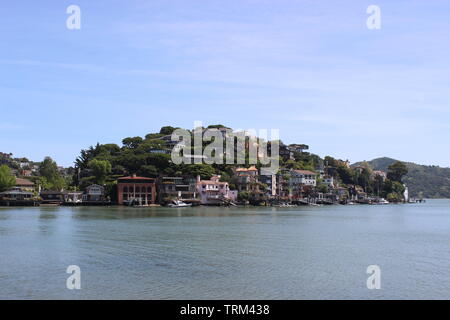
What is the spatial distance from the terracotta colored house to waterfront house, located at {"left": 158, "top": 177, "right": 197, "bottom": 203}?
2769 mm

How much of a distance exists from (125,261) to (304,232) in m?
20.3

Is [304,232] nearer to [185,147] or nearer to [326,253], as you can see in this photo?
[326,253]

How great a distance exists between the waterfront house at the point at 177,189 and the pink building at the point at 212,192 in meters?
1.56

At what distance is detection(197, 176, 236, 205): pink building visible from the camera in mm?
105250

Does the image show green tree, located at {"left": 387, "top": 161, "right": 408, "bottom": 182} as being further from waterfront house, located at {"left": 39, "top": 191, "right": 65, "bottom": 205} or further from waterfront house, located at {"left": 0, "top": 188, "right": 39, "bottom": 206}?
waterfront house, located at {"left": 0, "top": 188, "right": 39, "bottom": 206}

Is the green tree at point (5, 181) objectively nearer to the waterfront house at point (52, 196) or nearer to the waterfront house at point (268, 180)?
the waterfront house at point (52, 196)

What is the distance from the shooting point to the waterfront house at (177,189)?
104 m

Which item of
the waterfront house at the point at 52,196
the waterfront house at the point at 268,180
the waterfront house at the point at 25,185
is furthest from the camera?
the waterfront house at the point at 268,180

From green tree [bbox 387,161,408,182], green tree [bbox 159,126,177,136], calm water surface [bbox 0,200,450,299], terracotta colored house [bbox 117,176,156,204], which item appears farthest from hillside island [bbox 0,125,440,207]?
calm water surface [bbox 0,200,450,299]

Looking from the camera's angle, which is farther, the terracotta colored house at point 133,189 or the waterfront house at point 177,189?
the waterfront house at point 177,189

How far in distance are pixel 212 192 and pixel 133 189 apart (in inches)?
688

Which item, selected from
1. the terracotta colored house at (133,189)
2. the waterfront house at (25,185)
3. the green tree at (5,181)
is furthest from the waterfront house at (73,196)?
the waterfront house at (25,185)
